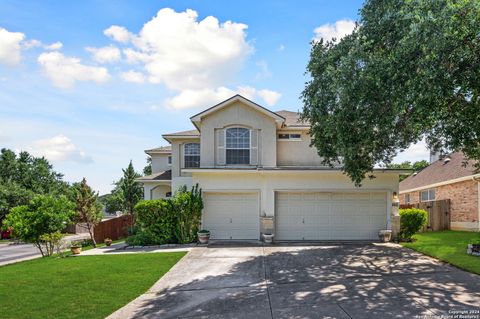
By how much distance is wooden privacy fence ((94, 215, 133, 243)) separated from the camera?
78.7ft

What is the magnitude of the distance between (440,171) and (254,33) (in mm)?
20282

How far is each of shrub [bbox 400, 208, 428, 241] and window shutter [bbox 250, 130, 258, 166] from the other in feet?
24.4

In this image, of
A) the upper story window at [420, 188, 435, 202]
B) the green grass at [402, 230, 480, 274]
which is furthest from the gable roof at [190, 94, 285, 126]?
the upper story window at [420, 188, 435, 202]

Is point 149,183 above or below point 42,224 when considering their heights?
above

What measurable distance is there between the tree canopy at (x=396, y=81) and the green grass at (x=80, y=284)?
282 inches

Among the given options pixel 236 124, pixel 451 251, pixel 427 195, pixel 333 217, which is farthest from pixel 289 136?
pixel 427 195

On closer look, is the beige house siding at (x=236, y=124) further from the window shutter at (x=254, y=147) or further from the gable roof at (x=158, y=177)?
the gable roof at (x=158, y=177)

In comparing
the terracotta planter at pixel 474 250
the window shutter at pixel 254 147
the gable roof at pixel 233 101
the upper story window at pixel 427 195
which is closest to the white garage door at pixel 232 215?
the window shutter at pixel 254 147

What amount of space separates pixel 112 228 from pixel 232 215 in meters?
12.2

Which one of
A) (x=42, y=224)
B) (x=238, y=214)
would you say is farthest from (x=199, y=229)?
(x=42, y=224)

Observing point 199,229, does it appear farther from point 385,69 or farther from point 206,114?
point 385,69

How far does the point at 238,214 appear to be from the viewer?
17.7 meters

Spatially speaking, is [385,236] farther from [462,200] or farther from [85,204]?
[85,204]

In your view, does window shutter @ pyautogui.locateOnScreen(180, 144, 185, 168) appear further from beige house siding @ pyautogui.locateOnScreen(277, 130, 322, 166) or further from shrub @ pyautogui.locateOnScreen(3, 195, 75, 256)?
shrub @ pyautogui.locateOnScreen(3, 195, 75, 256)
